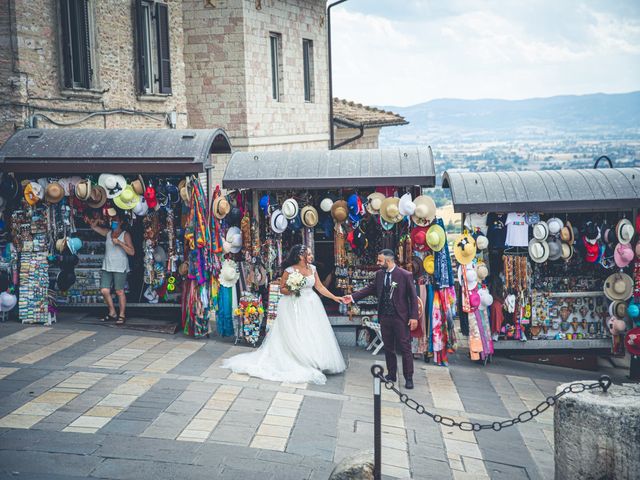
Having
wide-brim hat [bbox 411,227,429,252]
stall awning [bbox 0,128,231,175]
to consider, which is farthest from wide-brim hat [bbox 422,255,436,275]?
stall awning [bbox 0,128,231,175]

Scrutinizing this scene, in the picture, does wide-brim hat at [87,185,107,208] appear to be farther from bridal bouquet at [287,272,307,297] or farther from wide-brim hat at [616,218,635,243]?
wide-brim hat at [616,218,635,243]

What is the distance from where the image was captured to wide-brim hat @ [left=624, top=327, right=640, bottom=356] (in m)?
11.1

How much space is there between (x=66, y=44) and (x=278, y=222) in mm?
5290

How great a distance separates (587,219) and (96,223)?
25.4 feet

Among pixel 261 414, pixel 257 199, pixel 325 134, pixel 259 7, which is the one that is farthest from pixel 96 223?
pixel 325 134

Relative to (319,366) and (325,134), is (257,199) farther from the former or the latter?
(325,134)

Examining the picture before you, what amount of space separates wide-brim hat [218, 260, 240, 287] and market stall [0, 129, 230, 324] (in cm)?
52

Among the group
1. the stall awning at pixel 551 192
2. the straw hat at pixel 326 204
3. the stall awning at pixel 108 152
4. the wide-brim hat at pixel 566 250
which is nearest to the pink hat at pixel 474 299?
the stall awning at pixel 551 192

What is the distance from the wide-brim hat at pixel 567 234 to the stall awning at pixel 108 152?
5457 millimetres

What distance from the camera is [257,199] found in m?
11.9

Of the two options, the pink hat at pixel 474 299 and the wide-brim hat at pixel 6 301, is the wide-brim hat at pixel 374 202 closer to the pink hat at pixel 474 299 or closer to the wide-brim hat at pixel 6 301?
the pink hat at pixel 474 299

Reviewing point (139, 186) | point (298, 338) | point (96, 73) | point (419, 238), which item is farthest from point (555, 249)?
point (96, 73)

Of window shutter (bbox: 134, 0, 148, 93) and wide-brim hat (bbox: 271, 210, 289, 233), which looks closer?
wide-brim hat (bbox: 271, 210, 289, 233)

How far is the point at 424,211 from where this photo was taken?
11.0 meters
